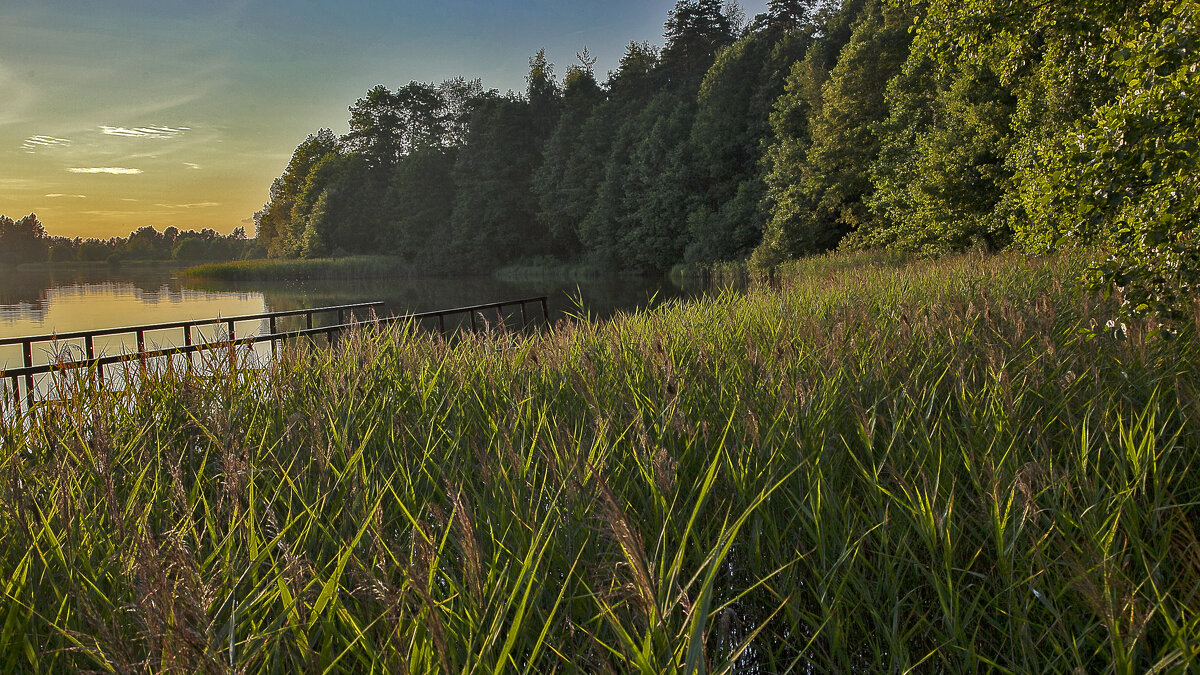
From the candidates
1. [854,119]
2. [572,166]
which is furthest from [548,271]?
[854,119]

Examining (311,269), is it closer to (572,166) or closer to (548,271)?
(548,271)

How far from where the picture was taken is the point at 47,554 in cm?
188

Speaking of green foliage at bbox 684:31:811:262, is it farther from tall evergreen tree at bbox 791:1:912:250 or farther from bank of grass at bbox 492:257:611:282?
bank of grass at bbox 492:257:611:282

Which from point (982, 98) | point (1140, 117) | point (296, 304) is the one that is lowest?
point (296, 304)

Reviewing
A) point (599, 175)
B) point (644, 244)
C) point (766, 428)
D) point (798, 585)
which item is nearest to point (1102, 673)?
point (798, 585)

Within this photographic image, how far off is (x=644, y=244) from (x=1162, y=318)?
43.1 metres

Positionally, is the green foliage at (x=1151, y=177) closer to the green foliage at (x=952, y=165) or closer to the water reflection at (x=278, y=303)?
the water reflection at (x=278, y=303)

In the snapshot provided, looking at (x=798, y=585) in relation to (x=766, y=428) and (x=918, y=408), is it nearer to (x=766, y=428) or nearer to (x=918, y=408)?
(x=766, y=428)

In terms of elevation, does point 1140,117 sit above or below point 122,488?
above

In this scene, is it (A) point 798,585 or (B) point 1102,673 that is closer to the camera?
(B) point 1102,673

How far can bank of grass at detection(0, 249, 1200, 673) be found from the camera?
139 cm

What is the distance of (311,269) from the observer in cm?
5478

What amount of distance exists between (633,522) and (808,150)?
3426cm

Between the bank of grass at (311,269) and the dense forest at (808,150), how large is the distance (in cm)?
331
